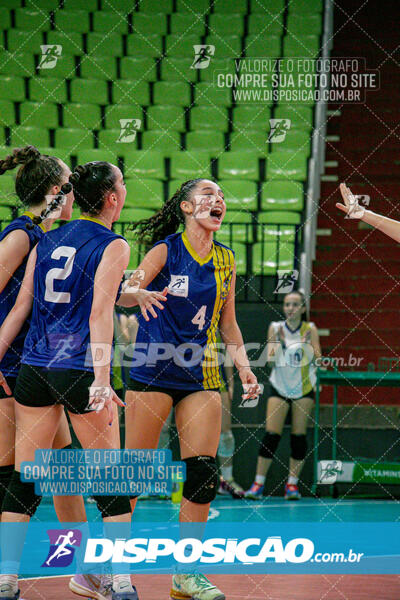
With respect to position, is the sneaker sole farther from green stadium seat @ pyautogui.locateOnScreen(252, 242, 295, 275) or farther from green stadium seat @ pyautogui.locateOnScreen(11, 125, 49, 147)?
green stadium seat @ pyautogui.locateOnScreen(11, 125, 49, 147)

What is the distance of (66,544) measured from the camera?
3.73 m

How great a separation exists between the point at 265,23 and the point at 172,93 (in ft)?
5.69

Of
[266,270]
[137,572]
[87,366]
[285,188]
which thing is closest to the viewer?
[87,366]

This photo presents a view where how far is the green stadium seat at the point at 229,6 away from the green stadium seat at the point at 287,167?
2982 millimetres

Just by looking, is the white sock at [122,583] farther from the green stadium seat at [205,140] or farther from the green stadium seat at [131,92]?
the green stadium seat at [131,92]

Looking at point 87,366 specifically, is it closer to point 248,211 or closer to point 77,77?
point 248,211

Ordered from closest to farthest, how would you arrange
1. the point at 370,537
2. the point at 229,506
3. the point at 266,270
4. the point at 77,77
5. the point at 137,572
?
the point at 137,572, the point at 370,537, the point at 229,506, the point at 266,270, the point at 77,77

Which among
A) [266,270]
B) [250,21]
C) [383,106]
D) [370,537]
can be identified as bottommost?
[370,537]

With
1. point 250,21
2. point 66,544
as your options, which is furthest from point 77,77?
point 66,544

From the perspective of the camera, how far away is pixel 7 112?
10.3 metres

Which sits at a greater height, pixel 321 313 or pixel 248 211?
pixel 248 211

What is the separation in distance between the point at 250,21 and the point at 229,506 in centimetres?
703

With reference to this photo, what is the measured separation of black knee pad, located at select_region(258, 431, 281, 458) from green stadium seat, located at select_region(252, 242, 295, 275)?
71.2 inches

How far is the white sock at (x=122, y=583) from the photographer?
10.6 ft
